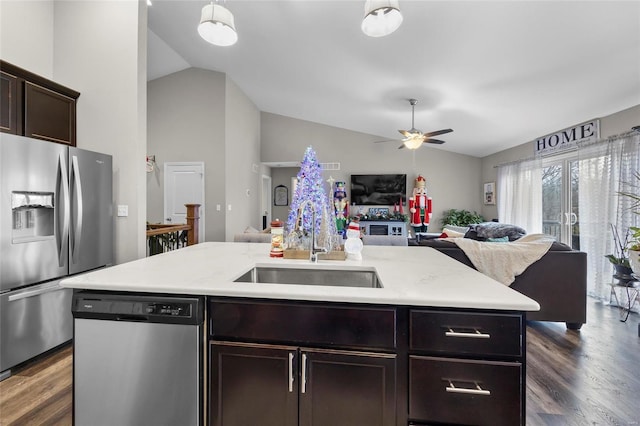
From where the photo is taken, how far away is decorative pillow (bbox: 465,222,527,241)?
14.8ft

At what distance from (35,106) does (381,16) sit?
280 cm

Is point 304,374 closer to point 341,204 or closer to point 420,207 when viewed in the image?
point 341,204

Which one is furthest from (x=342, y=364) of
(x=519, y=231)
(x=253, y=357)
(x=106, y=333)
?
(x=519, y=231)

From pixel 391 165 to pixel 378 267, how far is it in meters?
6.01

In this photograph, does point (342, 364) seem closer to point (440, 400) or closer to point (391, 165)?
point (440, 400)

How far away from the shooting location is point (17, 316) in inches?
79.9

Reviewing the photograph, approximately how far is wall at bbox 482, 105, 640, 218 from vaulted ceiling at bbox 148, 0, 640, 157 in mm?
92

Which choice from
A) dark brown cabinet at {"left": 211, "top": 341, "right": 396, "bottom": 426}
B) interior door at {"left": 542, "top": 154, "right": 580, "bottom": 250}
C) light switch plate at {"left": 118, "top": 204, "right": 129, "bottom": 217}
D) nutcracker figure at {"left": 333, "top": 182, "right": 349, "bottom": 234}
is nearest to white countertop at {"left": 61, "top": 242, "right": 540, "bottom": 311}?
dark brown cabinet at {"left": 211, "top": 341, "right": 396, "bottom": 426}

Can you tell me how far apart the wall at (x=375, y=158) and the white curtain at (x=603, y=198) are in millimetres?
2985

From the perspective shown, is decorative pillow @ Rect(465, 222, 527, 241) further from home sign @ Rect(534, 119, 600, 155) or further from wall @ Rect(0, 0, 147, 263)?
wall @ Rect(0, 0, 147, 263)

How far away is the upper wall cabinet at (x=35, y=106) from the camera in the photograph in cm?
220

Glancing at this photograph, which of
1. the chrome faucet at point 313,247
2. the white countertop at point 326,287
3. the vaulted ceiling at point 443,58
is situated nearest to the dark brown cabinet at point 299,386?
the white countertop at point 326,287

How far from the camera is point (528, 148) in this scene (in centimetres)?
522

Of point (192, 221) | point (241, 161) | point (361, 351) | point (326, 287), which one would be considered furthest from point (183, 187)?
point (361, 351)
